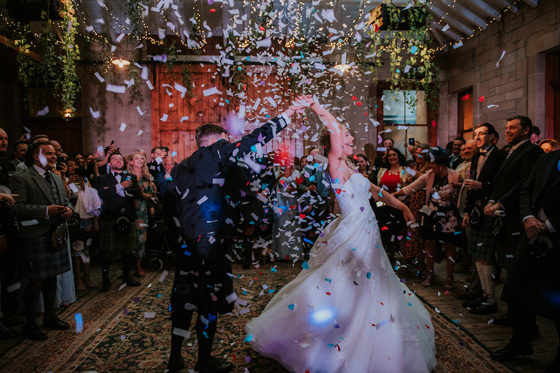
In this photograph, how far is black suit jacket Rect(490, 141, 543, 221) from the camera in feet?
10.7

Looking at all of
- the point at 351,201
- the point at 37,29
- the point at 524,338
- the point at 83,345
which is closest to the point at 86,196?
the point at 83,345

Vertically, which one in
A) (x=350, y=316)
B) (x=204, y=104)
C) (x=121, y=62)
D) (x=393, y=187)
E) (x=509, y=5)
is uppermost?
(x=509, y=5)

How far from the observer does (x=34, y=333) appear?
329cm

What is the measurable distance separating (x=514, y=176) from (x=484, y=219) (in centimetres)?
60

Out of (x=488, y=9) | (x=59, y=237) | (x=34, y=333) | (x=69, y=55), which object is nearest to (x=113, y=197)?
(x=59, y=237)

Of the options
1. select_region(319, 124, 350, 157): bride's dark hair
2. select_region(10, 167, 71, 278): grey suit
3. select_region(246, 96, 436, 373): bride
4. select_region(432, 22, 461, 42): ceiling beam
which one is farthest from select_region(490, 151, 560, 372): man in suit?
select_region(432, 22, 461, 42): ceiling beam

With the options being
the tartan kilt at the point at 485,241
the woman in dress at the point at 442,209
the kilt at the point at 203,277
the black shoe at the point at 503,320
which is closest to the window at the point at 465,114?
the woman in dress at the point at 442,209

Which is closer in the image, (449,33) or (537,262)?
(537,262)

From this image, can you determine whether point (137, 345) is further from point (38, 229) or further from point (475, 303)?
point (475, 303)

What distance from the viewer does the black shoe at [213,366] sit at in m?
2.62

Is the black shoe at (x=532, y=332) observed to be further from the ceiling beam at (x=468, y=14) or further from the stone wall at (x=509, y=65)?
the ceiling beam at (x=468, y=14)

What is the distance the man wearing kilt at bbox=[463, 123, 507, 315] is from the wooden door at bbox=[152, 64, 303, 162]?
514cm

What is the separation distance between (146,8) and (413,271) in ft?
24.1

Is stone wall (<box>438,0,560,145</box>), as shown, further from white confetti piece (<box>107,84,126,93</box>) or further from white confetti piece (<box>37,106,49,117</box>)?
white confetti piece (<box>37,106,49,117</box>)
